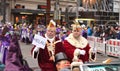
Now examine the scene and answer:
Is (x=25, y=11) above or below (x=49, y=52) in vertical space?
below

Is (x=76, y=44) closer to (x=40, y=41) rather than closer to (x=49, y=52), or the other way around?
(x=49, y=52)

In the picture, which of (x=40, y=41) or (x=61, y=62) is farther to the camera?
(x=40, y=41)

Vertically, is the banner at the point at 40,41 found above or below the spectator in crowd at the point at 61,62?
above

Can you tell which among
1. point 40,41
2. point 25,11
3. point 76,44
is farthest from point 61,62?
point 25,11

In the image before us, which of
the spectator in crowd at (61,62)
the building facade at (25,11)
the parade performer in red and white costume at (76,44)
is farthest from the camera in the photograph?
the building facade at (25,11)

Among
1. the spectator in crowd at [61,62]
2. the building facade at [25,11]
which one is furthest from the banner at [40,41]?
the building facade at [25,11]

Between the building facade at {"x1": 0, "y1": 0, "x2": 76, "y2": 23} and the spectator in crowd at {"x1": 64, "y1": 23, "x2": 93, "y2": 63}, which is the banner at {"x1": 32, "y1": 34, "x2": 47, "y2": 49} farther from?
the building facade at {"x1": 0, "y1": 0, "x2": 76, "y2": 23}

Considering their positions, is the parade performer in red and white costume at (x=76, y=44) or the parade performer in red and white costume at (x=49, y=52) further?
the parade performer in red and white costume at (x=76, y=44)

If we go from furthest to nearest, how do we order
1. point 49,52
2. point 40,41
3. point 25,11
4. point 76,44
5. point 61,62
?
point 25,11 < point 76,44 < point 49,52 < point 40,41 < point 61,62

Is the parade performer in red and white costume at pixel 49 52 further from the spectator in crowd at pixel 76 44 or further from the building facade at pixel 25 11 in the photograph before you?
the building facade at pixel 25 11

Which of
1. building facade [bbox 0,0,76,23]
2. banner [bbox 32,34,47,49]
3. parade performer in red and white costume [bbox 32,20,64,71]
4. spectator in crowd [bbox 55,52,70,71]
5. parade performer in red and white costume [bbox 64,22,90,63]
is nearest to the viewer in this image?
spectator in crowd [bbox 55,52,70,71]

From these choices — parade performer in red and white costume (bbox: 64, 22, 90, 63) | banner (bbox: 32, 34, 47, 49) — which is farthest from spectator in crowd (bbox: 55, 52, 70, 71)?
parade performer in red and white costume (bbox: 64, 22, 90, 63)

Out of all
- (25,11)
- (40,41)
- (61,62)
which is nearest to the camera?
(61,62)

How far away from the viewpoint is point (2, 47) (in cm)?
973
